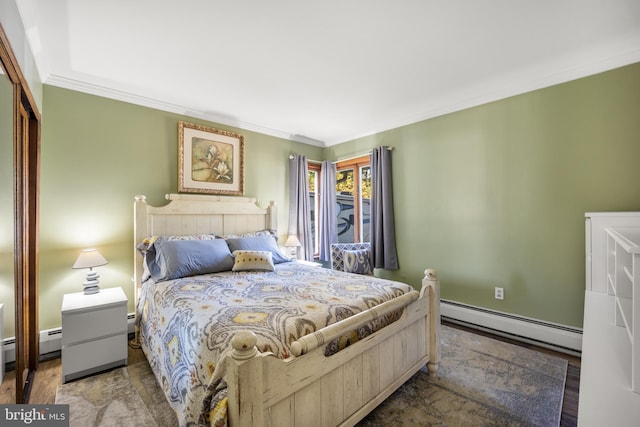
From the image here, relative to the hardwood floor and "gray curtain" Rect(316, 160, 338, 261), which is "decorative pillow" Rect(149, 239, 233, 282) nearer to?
the hardwood floor

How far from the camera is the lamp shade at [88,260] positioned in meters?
2.33

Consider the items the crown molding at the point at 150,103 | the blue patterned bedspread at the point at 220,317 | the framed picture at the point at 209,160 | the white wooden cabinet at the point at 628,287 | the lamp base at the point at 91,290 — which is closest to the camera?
the white wooden cabinet at the point at 628,287

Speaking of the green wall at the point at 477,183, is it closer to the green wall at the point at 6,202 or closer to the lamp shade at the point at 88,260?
the lamp shade at the point at 88,260

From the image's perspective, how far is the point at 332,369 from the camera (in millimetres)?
1395

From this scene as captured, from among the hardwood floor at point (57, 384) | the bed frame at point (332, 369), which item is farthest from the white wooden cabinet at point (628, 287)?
the bed frame at point (332, 369)

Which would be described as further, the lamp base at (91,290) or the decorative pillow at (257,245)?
the decorative pillow at (257,245)

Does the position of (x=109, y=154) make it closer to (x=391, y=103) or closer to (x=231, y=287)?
(x=231, y=287)

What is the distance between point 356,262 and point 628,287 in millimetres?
2495

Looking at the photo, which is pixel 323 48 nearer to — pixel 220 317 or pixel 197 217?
pixel 220 317

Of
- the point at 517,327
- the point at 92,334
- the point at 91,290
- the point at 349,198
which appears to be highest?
the point at 349,198

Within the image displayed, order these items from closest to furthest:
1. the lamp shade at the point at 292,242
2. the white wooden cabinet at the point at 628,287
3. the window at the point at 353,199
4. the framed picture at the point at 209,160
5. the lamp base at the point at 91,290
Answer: the white wooden cabinet at the point at 628,287, the lamp base at the point at 91,290, the framed picture at the point at 209,160, the lamp shade at the point at 292,242, the window at the point at 353,199

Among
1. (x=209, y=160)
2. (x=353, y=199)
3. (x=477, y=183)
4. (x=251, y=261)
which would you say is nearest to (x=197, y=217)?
(x=209, y=160)

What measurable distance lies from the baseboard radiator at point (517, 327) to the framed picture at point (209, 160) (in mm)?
2933

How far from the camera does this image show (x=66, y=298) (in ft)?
7.49
